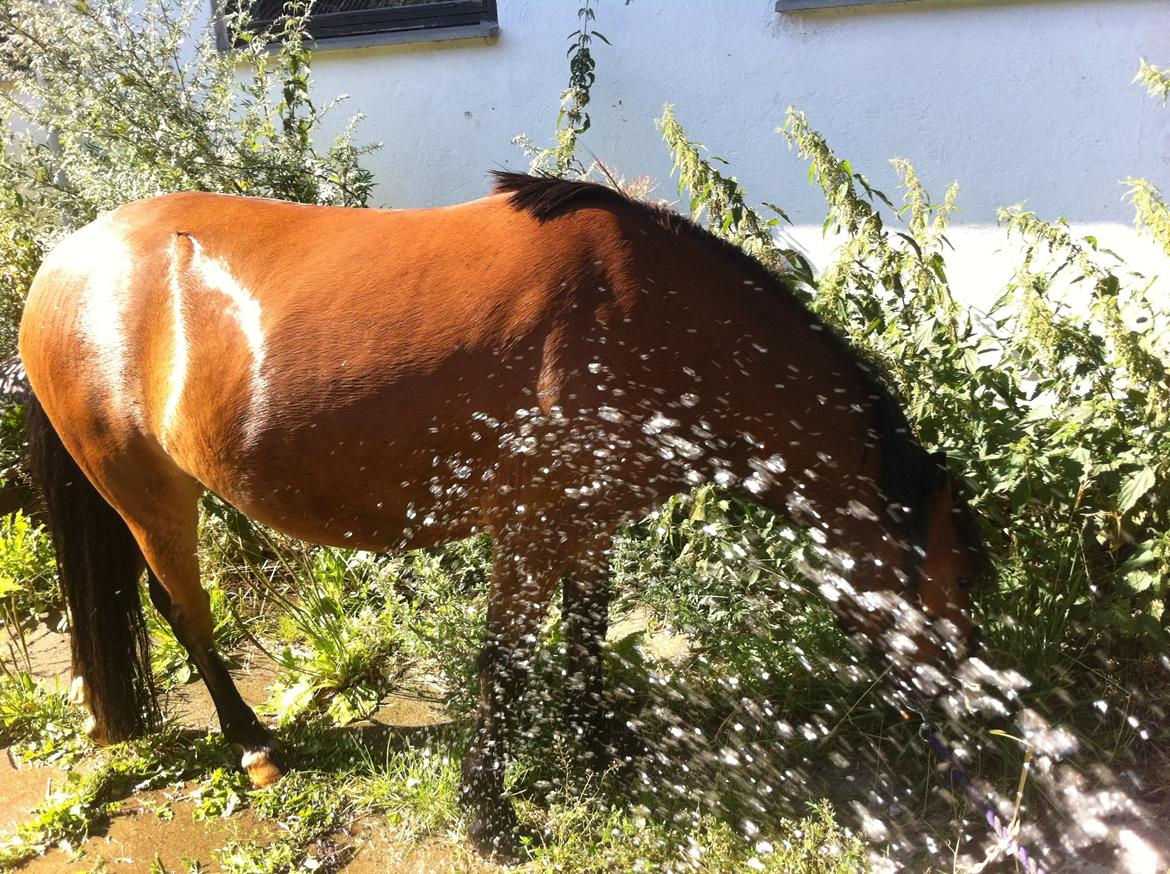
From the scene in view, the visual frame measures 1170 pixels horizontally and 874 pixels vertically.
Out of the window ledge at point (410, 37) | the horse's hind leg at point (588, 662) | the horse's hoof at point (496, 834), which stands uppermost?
the window ledge at point (410, 37)

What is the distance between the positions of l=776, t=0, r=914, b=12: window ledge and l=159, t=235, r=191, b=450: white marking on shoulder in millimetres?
2934

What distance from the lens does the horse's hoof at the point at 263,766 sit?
2.86 metres

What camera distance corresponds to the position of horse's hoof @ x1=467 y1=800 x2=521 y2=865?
2.43 meters

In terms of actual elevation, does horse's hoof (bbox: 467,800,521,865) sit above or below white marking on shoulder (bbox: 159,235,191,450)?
below

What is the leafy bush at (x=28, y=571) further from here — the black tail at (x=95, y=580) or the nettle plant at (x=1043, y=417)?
the nettle plant at (x=1043, y=417)

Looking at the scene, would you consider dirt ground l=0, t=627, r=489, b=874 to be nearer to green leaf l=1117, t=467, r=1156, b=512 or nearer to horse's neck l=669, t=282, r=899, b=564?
horse's neck l=669, t=282, r=899, b=564

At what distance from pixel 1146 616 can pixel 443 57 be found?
4070mm

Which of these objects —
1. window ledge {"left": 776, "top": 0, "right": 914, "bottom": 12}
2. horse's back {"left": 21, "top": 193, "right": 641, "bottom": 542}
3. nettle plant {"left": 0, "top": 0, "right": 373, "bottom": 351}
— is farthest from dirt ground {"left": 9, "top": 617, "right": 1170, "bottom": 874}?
window ledge {"left": 776, "top": 0, "right": 914, "bottom": 12}

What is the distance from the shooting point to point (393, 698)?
10.6 feet

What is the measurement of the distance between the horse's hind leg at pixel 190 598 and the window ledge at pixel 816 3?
3.25m

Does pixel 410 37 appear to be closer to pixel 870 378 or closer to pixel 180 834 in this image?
pixel 870 378

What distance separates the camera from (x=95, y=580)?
2967mm

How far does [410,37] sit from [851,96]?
2.28 metres

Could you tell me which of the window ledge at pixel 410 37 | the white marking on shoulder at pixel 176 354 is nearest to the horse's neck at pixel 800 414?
the white marking on shoulder at pixel 176 354
